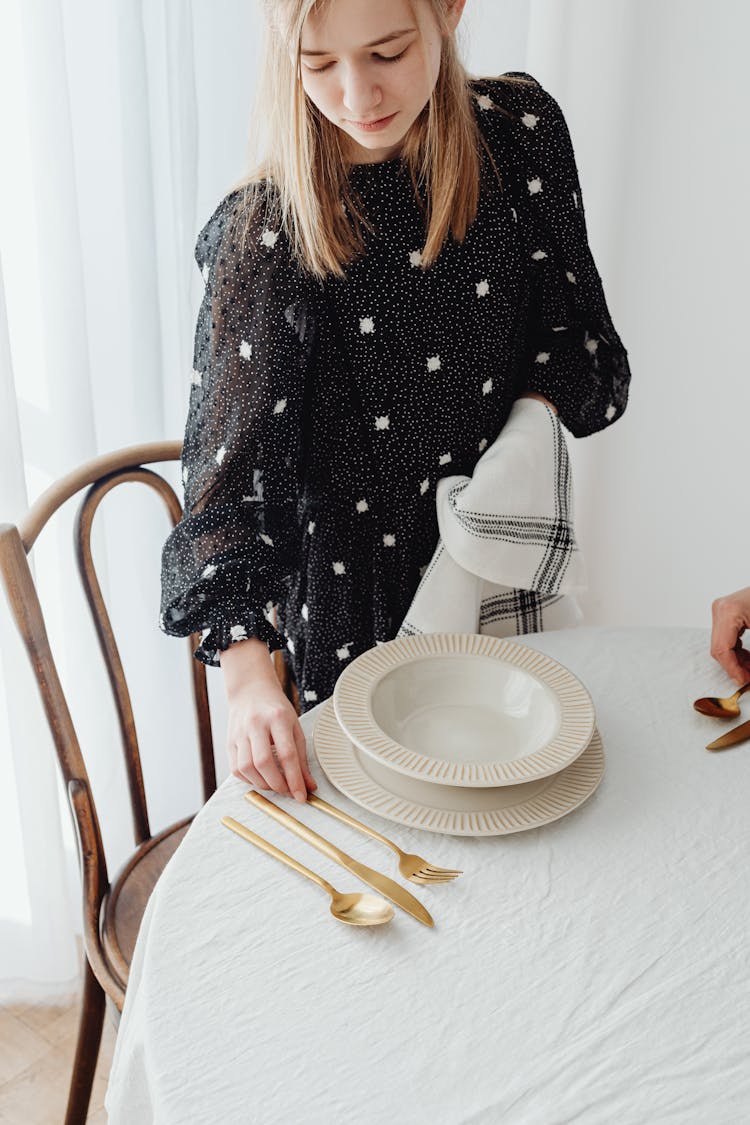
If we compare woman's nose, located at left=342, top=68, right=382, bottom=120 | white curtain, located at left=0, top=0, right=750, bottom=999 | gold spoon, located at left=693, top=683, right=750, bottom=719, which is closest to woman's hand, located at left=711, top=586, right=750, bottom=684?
gold spoon, located at left=693, top=683, right=750, bottom=719

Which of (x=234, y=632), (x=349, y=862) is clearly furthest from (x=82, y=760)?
Answer: (x=349, y=862)

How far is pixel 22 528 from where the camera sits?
1121mm

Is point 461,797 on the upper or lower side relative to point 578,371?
lower

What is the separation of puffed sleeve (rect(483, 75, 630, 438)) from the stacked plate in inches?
15.6

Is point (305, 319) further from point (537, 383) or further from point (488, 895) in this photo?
point (488, 895)

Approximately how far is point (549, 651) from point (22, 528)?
567 millimetres

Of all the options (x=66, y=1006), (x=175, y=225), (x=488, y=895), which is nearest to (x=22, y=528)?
(x=175, y=225)

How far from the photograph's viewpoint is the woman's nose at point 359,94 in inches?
35.4

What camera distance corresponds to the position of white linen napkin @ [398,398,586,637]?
41.5 inches

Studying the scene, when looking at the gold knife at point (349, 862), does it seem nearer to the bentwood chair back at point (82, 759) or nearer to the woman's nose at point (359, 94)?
the bentwood chair back at point (82, 759)

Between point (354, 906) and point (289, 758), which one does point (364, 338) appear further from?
point (354, 906)

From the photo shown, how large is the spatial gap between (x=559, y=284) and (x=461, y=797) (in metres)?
0.65

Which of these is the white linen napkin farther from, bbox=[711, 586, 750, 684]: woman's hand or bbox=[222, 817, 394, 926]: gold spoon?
bbox=[222, 817, 394, 926]: gold spoon

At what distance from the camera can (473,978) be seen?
2.23 feet
